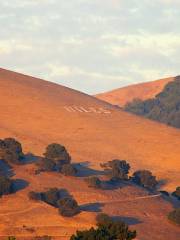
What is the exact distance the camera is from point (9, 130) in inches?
4316

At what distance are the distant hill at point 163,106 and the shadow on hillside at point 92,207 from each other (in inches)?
3430

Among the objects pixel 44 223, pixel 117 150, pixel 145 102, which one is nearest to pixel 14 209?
pixel 44 223

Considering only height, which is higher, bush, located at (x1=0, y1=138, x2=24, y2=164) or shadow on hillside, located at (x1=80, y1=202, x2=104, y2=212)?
bush, located at (x1=0, y1=138, x2=24, y2=164)

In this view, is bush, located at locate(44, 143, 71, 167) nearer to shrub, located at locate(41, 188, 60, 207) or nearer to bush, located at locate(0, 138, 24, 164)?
bush, located at locate(0, 138, 24, 164)

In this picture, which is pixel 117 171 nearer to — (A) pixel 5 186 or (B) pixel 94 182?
(B) pixel 94 182

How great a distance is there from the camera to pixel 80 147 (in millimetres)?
107875

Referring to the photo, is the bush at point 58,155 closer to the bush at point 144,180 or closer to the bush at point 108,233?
the bush at point 144,180

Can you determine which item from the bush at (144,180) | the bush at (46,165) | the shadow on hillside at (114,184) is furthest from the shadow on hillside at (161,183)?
the bush at (46,165)

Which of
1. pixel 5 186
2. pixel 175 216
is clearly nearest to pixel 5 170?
pixel 5 186

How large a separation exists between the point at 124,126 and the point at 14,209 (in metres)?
51.0

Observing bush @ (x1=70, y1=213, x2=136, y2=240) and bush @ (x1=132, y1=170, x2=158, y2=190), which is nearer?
bush @ (x1=70, y1=213, x2=136, y2=240)

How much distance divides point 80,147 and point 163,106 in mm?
76409

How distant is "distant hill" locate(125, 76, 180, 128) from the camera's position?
559 feet

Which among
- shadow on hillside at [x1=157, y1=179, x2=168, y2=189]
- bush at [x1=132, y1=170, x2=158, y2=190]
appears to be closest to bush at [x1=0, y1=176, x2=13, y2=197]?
bush at [x1=132, y1=170, x2=158, y2=190]
